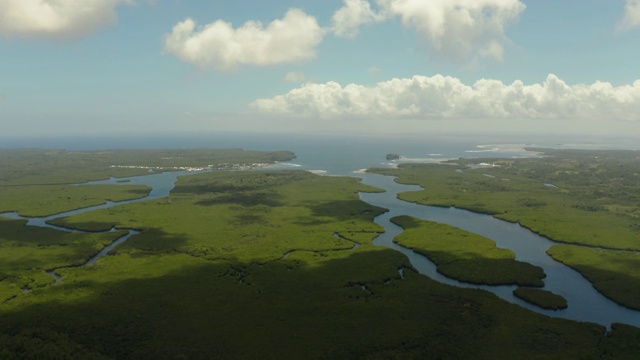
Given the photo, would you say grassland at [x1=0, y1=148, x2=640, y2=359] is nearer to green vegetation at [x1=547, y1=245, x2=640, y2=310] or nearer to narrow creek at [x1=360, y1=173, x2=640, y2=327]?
narrow creek at [x1=360, y1=173, x2=640, y2=327]

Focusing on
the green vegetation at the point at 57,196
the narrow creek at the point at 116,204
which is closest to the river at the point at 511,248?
the narrow creek at the point at 116,204

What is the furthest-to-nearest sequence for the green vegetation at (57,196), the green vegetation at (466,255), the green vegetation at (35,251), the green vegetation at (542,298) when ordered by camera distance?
the green vegetation at (57,196) → the green vegetation at (466,255) → the green vegetation at (35,251) → the green vegetation at (542,298)

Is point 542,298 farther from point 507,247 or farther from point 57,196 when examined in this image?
point 57,196

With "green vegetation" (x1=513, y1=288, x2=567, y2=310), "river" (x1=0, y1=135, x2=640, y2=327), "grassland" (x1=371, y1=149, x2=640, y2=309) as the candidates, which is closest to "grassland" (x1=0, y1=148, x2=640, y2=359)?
"river" (x1=0, y1=135, x2=640, y2=327)

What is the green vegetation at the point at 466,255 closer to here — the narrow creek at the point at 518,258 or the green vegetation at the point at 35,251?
the narrow creek at the point at 518,258

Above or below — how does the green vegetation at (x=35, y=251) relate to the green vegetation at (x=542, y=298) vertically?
above

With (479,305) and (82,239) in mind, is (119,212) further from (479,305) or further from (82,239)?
(479,305)
